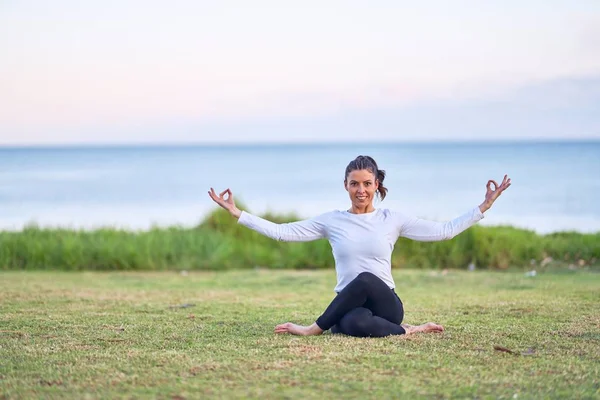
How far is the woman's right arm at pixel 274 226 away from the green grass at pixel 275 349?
76 cm

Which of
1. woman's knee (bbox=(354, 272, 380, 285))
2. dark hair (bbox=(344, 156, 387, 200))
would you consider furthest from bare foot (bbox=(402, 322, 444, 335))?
dark hair (bbox=(344, 156, 387, 200))

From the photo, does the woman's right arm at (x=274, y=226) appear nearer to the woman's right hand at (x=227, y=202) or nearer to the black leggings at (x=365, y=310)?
the woman's right hand at (x=227, y=202)

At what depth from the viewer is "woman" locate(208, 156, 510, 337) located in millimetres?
5734

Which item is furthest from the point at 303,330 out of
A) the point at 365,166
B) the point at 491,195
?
the point at 491,195

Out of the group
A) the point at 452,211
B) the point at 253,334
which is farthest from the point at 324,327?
the point at 452,211

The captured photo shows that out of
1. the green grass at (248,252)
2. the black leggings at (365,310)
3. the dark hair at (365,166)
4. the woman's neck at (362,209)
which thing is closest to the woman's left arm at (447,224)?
the woman's neck at (362,209)

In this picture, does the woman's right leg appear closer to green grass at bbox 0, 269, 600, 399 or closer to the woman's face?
green grass at bbox 0, 269, 600, 399

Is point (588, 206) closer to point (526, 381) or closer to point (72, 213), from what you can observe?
point (72, 213)

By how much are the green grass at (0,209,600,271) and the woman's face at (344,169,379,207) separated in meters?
7.09

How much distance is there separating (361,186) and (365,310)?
92cm

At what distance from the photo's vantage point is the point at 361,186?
5938mm

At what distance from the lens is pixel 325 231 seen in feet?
20.0

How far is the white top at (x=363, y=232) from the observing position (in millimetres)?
5887

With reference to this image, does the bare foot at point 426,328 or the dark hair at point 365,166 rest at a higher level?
the dark hair at point 365,166
